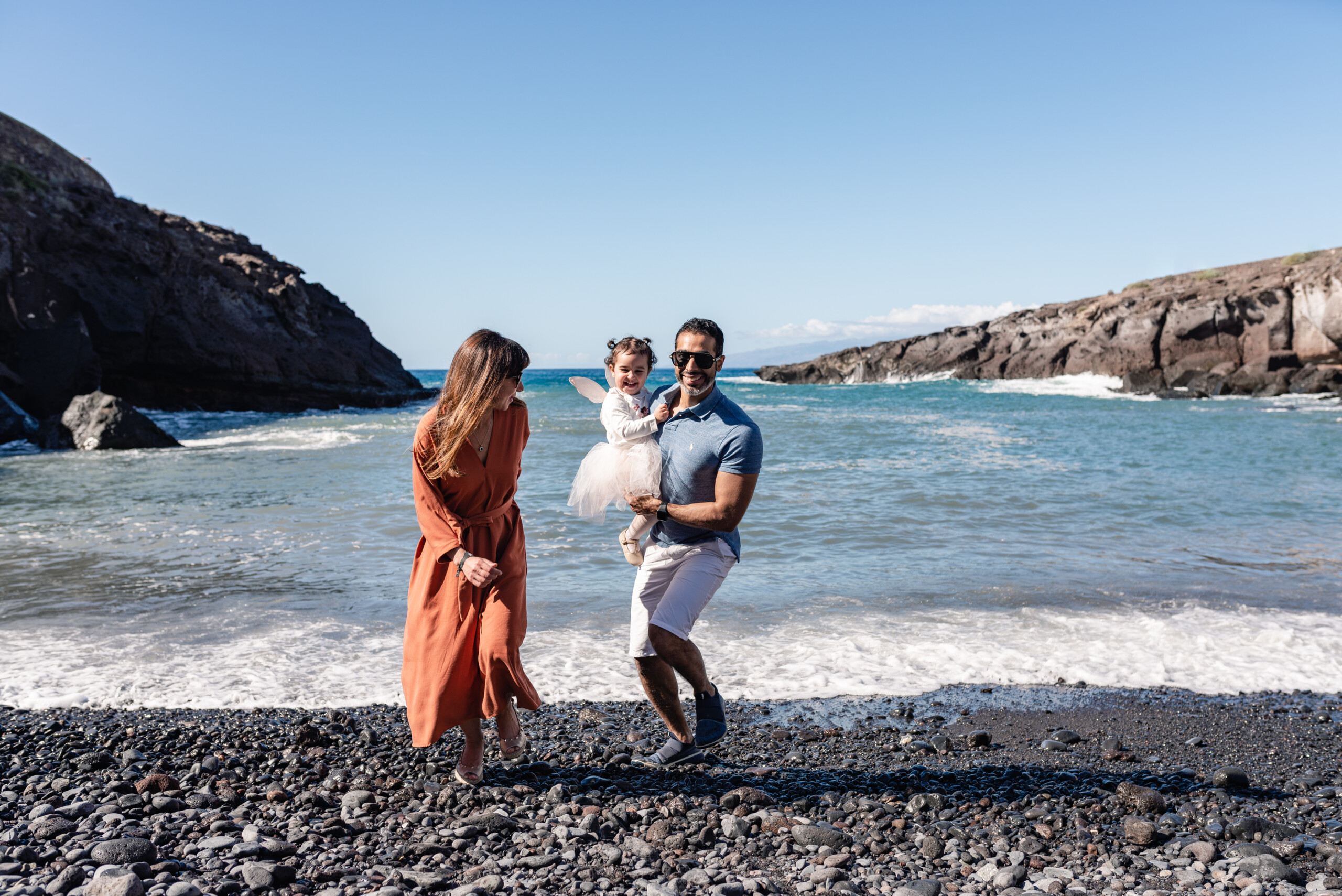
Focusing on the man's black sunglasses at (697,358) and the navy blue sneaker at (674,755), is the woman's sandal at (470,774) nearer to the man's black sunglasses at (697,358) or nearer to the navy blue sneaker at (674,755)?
the navy blue sneaker at (674,755)

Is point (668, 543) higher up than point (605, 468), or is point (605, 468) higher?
point (605, 468)

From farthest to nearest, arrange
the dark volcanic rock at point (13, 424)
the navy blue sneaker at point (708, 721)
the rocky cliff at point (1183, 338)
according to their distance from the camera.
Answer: the rocky cliff at point (1183, 338)
the dark volcanic rock at point (13, 424)
the navy blue sneaker at point (708, 721)

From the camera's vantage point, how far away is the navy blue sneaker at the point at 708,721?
3961 mm

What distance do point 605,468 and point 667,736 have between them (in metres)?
1.56

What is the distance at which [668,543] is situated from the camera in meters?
3.86

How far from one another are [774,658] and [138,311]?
1211 inches

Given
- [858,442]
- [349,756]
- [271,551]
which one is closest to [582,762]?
[349,756]

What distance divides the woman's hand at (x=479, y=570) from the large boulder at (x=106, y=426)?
21492mm

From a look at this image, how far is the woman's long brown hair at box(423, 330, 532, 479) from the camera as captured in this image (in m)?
3.47

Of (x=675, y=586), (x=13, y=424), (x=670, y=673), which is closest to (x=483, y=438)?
(x=675, y=586)

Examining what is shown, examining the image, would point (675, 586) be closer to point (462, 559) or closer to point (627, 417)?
point (627, 417)

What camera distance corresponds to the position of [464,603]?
142 inches

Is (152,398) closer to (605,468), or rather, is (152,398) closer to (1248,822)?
(605,468)

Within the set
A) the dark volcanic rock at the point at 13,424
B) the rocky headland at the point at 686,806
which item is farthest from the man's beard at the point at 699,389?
the dark volcanic rock at the point at 13,424
